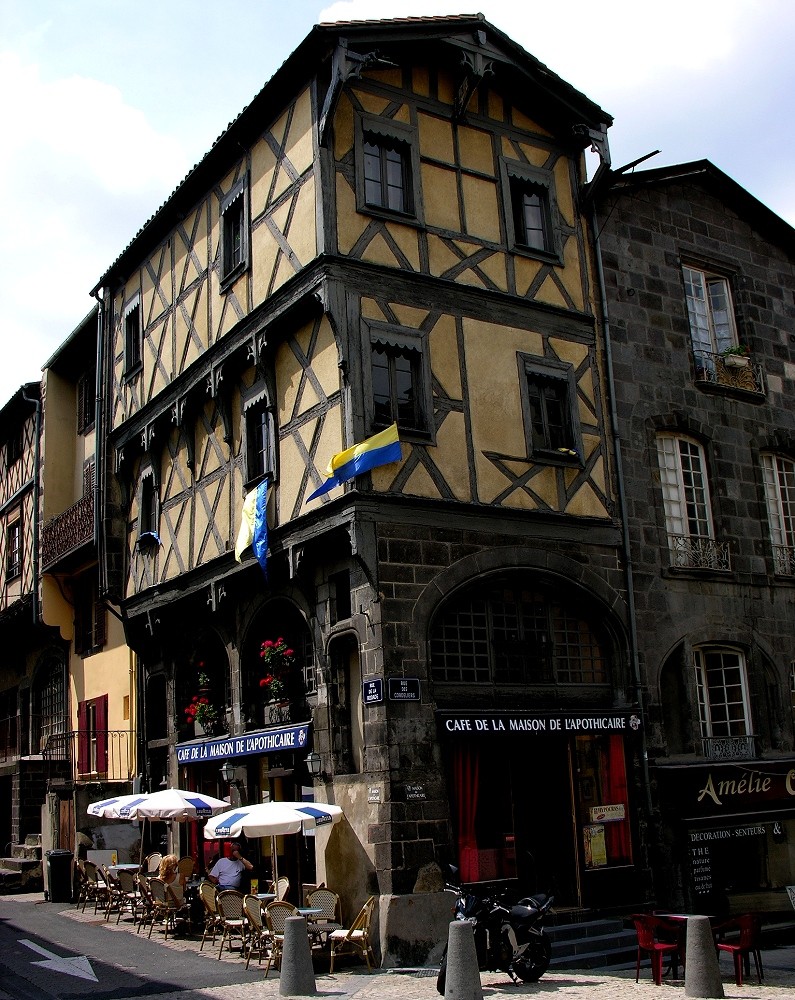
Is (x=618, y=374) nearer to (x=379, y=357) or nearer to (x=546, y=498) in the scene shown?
(x=546, y=498)

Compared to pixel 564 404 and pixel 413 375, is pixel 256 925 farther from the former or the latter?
pixel 564 404

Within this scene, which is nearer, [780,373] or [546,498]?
[546,498]

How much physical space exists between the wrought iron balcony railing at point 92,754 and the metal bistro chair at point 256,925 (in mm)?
7839

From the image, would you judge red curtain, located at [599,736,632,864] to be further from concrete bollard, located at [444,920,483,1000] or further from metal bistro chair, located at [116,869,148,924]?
metal bistro chair, located at [116,869,148,924]

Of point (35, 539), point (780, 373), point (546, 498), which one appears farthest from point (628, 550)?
point (35, 539)

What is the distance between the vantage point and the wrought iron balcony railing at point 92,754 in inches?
796

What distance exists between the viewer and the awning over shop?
48.4ft

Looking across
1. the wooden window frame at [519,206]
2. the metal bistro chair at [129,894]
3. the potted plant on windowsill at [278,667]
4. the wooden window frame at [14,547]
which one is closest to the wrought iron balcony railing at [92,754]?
the metal bistro chair at [129,894]

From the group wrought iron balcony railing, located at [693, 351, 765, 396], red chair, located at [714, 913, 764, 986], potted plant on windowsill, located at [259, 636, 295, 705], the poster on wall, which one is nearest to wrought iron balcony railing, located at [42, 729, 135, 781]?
potted plant on windowsill, located at [259, 636, 295, 705]

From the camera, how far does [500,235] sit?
15.9 m

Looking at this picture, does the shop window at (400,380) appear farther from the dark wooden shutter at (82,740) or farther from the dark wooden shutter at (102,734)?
the dark wooden shutter at (82,740)

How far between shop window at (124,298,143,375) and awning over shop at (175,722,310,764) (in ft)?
22.3

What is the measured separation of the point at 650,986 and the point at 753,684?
6.80 metres

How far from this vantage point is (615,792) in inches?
588
